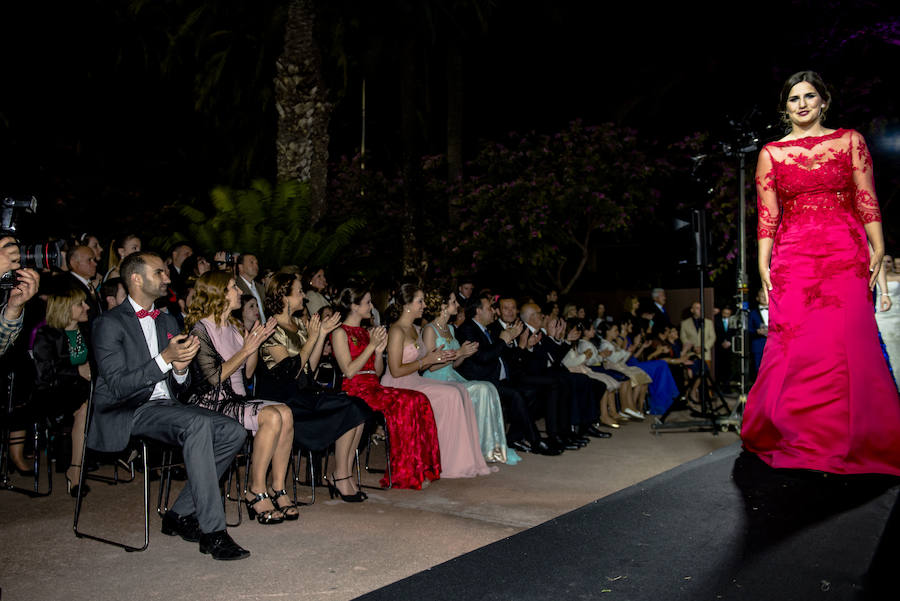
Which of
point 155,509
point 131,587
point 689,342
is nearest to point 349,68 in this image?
point 689,342

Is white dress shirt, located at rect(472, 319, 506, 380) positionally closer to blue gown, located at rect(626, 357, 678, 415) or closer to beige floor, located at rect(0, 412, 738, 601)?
beige floor, located at rect(0, 412, 738, 601)

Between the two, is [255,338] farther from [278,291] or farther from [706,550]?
[706,550]

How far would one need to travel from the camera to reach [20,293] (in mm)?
3455

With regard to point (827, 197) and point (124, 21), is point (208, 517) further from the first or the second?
Result: point (124, 21)

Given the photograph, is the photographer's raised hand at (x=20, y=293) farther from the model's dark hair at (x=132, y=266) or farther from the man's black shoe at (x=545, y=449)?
the man's black shoe at (x=545, y=449)

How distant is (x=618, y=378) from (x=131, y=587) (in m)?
6.24

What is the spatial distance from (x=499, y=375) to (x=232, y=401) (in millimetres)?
3086

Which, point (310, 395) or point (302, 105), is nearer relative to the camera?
point (310, 395)

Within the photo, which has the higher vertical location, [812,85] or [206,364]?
[812,85]

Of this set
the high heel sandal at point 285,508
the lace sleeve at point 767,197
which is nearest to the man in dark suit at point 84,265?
the high heel sandal at point 285,508

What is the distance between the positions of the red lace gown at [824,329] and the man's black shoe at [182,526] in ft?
9.64

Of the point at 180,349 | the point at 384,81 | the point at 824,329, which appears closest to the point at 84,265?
the point at 180,349

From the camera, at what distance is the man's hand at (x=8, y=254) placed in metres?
3.12

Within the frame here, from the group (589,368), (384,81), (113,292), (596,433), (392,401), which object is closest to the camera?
(392,401)
